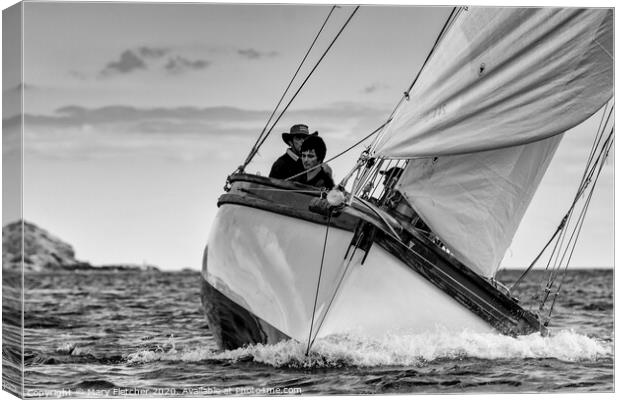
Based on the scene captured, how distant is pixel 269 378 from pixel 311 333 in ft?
2.00

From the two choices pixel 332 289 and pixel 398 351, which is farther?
pixel 398 351

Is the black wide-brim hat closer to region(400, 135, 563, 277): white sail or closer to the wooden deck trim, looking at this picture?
the wooden deck trim

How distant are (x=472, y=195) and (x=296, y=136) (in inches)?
82.8

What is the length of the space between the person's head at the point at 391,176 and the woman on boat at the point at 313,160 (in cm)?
57

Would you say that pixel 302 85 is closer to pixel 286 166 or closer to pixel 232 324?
pixel 286 166

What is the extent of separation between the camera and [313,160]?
13477 mm

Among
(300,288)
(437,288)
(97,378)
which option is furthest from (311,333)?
(97,378)

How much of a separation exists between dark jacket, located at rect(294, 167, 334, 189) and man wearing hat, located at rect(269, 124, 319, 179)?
21cm

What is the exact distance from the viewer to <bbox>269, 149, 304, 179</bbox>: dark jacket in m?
13.8

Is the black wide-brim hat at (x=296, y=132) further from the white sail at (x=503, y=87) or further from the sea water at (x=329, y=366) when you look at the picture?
the sea water at (x=329, y=366)

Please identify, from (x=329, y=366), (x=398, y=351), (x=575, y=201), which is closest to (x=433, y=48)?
(x=575, y=201)

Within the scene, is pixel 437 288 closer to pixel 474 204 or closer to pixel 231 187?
→ pixel 474 204

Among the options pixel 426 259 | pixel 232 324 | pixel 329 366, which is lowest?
pixel 329 366

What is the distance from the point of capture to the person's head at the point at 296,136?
13.8 metres
